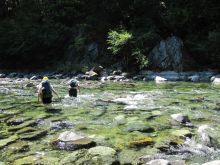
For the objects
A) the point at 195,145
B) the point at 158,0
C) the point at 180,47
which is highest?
the point at 158,0

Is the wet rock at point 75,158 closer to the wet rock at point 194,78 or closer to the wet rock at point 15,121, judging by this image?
the wet rock at point 15,121

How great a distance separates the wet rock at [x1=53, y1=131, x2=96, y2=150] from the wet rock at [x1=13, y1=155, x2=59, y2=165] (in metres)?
0.82

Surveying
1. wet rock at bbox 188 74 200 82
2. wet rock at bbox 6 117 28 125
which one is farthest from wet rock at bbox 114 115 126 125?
wet rock at bbox 188 74 200 82

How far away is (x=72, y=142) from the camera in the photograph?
9055 millimetres

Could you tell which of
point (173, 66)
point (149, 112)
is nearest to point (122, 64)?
point (173, 66)

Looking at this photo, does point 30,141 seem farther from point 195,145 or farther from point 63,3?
point 63,3

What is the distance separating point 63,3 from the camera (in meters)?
36.9

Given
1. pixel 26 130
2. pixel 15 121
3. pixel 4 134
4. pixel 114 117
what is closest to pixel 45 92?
pixel 15 121

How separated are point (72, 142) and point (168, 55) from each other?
2085 centimetres

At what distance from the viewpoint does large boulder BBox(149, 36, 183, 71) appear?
93.7 feet

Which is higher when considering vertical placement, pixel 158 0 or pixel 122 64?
pixel 158 0

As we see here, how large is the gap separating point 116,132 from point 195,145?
2334 mm

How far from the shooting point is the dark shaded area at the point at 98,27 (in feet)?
97.7

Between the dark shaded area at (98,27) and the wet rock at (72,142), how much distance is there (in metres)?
20.5
